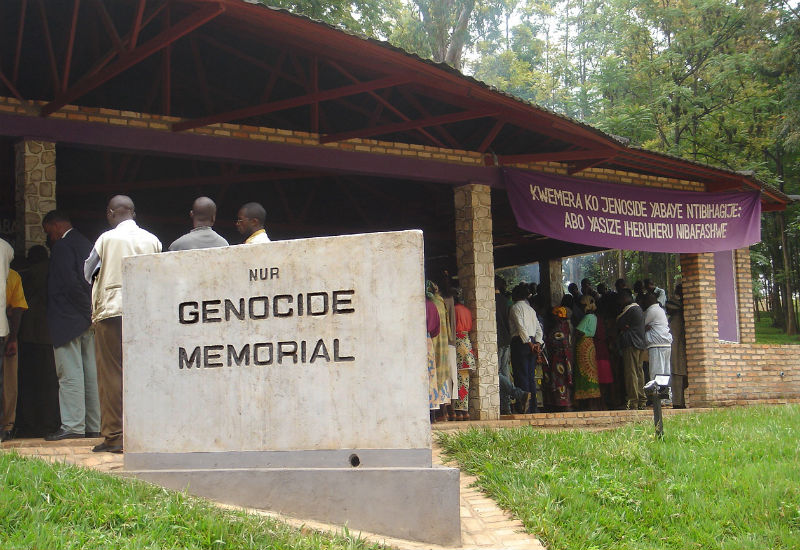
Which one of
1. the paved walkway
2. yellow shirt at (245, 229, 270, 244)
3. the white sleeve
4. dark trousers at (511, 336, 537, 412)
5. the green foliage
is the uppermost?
yellow shirt at (245, 229, 270, 244)

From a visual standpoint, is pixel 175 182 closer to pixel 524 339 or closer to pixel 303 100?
pixel 303 100

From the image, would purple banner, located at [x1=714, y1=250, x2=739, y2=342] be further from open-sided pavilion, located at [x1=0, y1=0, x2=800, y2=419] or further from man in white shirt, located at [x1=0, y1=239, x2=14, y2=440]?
man in white shirt, located at [x1=0, y1=239, x2=14, y2=440]

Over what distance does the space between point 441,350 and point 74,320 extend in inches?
186

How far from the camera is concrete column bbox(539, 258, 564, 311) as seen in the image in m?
18.9

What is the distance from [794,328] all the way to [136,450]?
2392 centimetres

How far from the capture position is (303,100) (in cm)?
977

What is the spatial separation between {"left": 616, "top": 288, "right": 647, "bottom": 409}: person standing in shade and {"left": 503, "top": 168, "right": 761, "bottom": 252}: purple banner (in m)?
0.89

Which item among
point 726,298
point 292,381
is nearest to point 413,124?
point 292,381

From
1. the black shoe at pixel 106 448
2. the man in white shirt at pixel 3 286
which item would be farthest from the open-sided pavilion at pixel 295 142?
the black shoe at pixel 106 448

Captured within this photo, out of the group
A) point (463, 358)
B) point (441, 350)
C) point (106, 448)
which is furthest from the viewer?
point (463, 358)

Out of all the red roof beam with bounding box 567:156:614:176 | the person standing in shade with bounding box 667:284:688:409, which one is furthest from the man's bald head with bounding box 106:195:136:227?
the person standing in shade with bounding box 667:284:688:409

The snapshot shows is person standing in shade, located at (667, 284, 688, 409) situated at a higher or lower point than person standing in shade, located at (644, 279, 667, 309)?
lower

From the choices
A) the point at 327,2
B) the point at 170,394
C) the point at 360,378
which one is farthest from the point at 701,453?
the point at 327,2

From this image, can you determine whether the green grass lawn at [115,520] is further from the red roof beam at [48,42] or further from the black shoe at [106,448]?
the red roof beam at [48,42]
